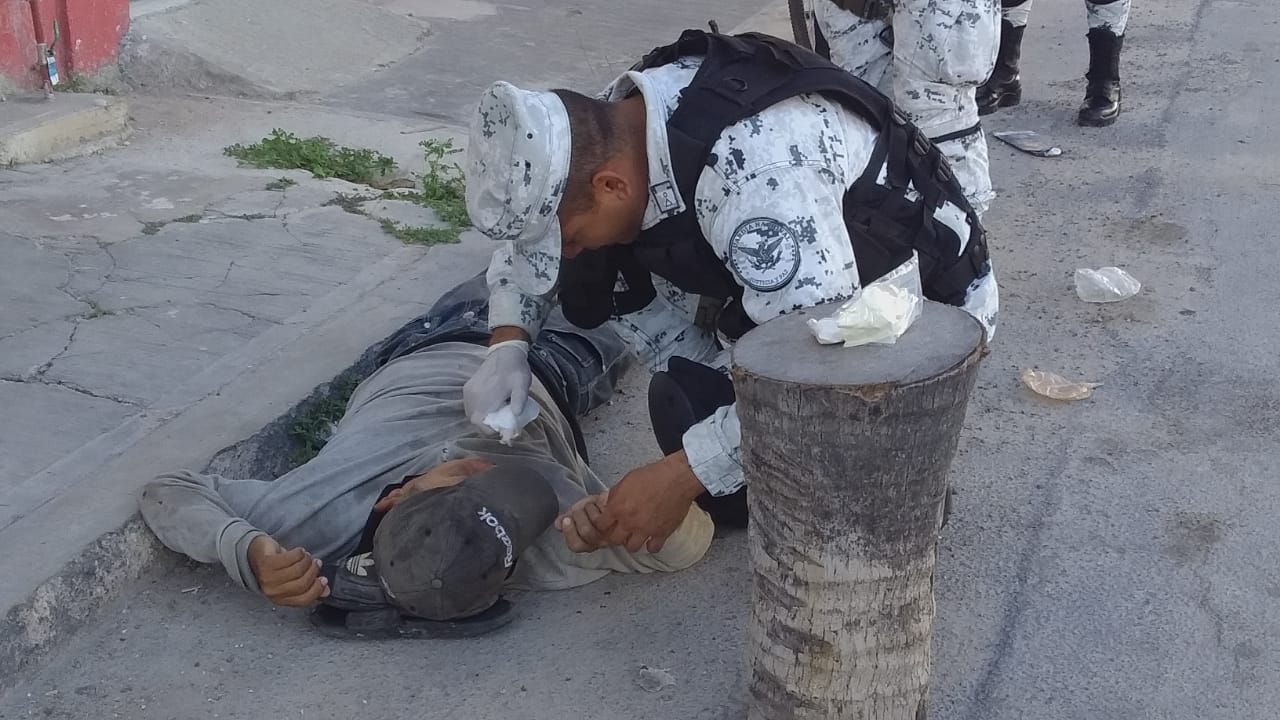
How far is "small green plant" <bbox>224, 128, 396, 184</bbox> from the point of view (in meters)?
4.33

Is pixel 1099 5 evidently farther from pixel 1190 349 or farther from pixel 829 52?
pixel 1190 349

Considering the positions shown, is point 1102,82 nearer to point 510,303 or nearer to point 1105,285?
point 1105,285

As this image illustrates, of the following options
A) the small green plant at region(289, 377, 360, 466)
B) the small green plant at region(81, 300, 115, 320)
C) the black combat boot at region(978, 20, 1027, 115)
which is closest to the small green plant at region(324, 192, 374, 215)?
the small green plant at region(81, 300, 115, 320)

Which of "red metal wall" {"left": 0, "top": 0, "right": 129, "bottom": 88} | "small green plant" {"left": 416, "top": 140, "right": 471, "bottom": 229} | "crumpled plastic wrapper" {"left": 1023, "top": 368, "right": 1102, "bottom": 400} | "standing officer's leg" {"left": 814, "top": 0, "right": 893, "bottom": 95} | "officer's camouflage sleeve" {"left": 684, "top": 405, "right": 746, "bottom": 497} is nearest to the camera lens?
"officer's camouflage sleeve" {"left": 684, "top": 405, "right": 746, "bottom": 497}

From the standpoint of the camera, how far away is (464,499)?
2156mm

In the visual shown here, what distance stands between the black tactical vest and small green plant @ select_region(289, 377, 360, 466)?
763 millimetres

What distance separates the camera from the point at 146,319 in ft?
10.4

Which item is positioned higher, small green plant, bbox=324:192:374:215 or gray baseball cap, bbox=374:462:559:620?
gray baseball cap, bbox=374:462:559:620

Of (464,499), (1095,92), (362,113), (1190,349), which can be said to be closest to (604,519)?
(464,499)

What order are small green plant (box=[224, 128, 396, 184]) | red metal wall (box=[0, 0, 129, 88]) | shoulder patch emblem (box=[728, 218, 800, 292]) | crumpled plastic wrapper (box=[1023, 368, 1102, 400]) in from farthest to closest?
red metal wall (box=[0, 0, 129, 88]) → small green plant (box=[224, 128, 396, 184]) → crumpled plastic wrapper (box=[1023, 368, 1102, 400]) → shoulder patch emblem (box=[728, 218, 800, 292])

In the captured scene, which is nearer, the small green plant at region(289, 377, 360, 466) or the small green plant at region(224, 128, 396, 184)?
the small green plant at region(289, 377, 360, 466)

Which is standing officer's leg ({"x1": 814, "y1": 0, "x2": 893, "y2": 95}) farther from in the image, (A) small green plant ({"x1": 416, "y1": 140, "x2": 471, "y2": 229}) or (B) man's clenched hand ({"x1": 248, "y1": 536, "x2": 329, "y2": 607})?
(B) man's clenched hand ({"x1": 248, "y1": 536, "x2": 329, "y2": 607})

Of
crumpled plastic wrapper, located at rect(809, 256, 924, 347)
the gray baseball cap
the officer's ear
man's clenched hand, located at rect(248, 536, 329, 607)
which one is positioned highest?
the officer's ear

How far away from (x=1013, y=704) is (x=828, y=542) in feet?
1.82
